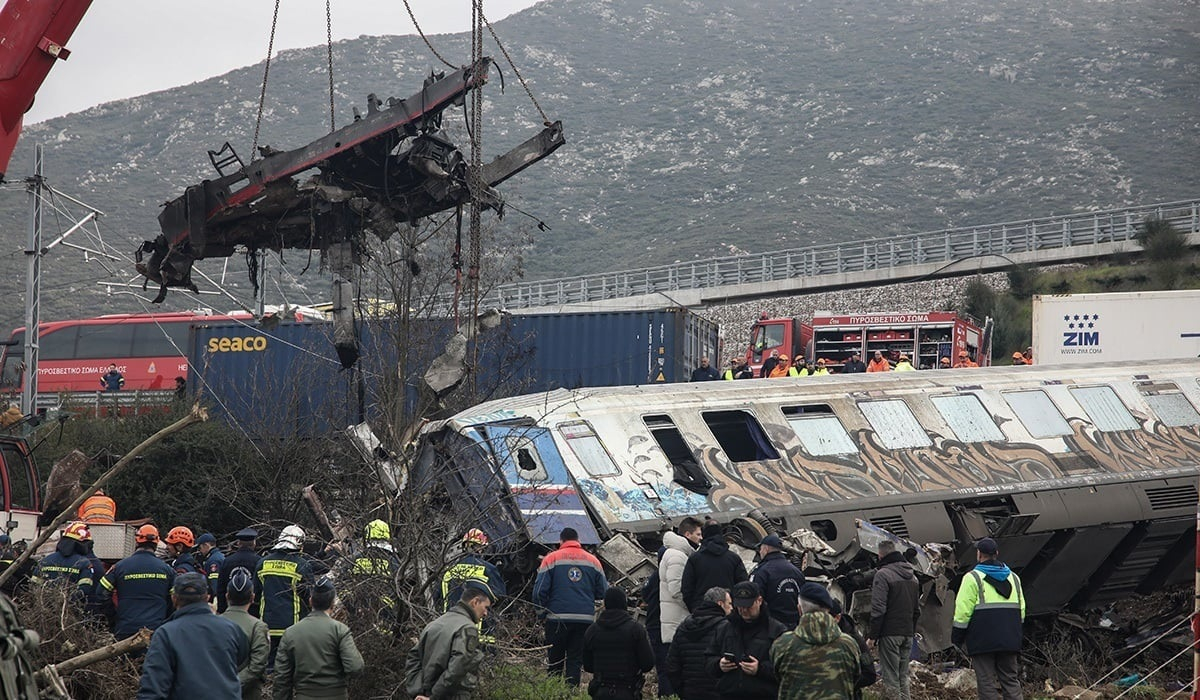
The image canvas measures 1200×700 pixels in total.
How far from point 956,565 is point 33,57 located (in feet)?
36.5

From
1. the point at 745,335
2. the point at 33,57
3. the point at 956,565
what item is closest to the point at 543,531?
the point at 956,565

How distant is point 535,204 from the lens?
120 metres

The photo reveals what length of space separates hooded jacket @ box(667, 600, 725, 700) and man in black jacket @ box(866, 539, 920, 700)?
3413mm

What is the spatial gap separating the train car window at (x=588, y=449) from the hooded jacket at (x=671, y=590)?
3275 millimetres

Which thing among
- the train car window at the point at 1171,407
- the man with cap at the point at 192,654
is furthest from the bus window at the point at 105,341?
the man with cap at the point at 192,654

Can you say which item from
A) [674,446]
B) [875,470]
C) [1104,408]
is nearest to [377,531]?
[674,446]

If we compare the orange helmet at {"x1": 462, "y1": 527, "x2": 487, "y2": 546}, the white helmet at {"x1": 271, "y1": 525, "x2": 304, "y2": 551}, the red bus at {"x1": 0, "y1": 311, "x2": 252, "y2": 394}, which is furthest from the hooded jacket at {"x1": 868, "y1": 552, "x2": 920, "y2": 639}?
the red bus at {"x1": 0, "y1": 311, "x2": 252, "y2": 394}

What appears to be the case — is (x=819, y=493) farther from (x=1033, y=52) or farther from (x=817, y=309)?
(x=1033, y=52)

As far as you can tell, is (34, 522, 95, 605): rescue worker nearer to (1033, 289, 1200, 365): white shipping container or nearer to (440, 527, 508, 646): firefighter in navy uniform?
(440, 527, 508, 646): firefighter in navy uniform

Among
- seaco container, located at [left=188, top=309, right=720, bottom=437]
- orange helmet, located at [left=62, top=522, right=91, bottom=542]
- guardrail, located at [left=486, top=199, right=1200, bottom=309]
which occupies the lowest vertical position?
orange helmet, located at [left=62, top=522, right=91, bottom=542]

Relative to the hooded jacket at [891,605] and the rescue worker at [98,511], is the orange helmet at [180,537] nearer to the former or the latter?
the rescue worker at [98,511]

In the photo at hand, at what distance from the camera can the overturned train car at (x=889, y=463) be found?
1608cm

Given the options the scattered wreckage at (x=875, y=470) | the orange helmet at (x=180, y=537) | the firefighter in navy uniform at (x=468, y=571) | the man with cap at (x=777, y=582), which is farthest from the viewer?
the scattered wreckage at (x=875, y=470)

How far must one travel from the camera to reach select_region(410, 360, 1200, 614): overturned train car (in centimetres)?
1608
